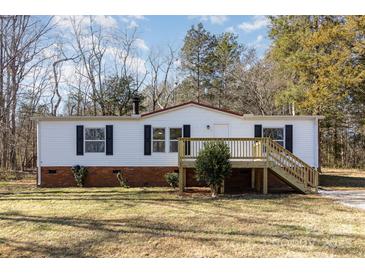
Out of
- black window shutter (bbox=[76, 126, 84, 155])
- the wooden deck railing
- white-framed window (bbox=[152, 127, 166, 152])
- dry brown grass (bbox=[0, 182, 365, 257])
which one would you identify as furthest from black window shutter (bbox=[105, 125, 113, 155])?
the wooden deck railing

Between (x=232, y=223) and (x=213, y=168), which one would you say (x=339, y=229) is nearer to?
(x=232, y=223)

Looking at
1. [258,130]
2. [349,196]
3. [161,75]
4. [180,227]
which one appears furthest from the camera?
[161,75]

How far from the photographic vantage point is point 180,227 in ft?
19.9

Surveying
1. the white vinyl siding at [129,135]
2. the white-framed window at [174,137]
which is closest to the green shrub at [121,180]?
the white vinyl siding at [129,135]

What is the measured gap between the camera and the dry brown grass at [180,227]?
15.5 feet

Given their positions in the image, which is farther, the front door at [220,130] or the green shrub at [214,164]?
the front door at [220,130]

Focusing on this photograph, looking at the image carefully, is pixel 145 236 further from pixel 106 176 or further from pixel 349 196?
pixel 106 176

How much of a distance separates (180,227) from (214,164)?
3.90m

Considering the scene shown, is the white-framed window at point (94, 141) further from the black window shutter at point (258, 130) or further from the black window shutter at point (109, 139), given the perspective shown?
the black window shutter at point (258, 130)

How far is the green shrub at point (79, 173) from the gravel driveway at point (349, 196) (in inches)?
357

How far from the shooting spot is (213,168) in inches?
384

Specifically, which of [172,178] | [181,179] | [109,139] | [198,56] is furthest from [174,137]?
[198,56]
